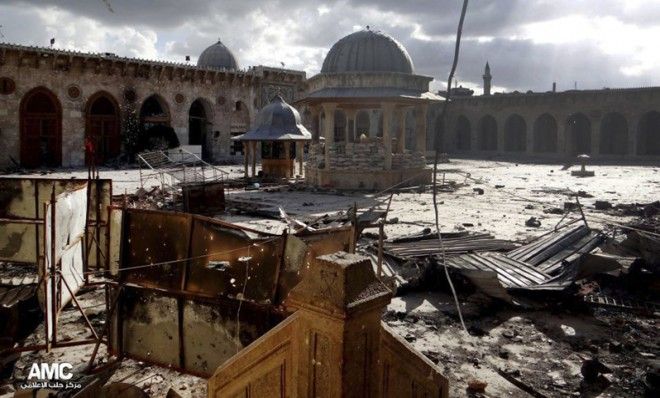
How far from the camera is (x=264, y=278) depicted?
4.62m

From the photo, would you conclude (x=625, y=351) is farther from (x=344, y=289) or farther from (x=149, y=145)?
(x=149, y=145)

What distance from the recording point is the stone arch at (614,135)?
42.0 m

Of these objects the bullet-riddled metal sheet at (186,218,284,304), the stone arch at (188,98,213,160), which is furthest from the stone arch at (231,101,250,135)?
the bullet-riddled metal sheet at (186,218,284,304)

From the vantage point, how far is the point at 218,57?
40312 mm

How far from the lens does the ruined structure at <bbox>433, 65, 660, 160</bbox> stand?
38.9m

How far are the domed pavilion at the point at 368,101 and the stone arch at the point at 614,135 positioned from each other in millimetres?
25785

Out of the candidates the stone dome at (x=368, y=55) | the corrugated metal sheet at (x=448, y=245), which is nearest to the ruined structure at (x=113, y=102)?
the stone dome at (x=368, y=55)

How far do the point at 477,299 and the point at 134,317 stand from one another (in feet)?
14.2

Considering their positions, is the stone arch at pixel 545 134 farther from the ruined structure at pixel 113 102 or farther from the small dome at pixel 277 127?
the small dome at pixel 277 127

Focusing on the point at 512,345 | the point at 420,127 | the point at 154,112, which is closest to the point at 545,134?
the point at 420,127

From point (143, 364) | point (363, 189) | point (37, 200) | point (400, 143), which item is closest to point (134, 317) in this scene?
point (143, 364)

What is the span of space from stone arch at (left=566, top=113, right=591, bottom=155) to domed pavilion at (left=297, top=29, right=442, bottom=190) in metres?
23.6

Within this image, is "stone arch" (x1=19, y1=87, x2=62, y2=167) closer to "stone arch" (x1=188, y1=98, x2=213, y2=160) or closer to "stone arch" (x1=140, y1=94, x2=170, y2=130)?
"stone arch" (x1=140, y1=94, x2=170, y2=130)

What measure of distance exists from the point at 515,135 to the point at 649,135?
423 inches
